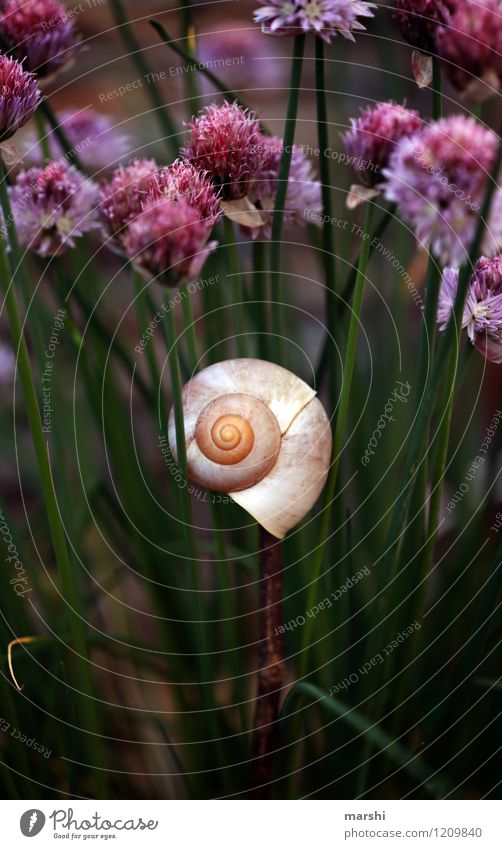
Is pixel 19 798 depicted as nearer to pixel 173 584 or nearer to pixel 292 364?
pixel 173 584

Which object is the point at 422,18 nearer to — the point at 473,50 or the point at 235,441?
the point at 473,50

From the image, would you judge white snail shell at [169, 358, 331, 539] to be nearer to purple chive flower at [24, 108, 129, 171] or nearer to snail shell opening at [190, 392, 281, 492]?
snail shell opening at [190, 392, 281, 492]

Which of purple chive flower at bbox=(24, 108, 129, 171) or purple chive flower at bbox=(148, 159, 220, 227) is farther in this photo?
purple chive flower at bbox=(24, 108, 129, 171)

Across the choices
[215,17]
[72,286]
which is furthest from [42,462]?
[215,17]

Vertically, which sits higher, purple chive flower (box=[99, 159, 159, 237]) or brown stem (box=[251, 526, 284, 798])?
purple chive flower (box=[99, 159, 159, 237])
